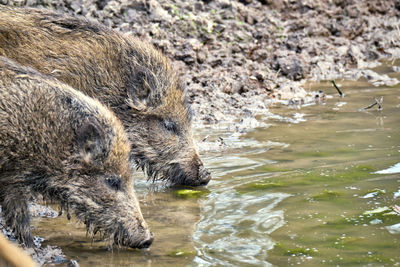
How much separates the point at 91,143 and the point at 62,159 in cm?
23

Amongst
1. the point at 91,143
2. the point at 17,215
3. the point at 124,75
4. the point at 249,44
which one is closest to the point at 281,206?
the point at 91,143

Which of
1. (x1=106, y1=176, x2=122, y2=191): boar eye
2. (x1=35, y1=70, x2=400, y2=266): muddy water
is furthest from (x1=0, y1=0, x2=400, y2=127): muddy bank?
(x1=106, y1=176, x2=122, y2=191): boar eye

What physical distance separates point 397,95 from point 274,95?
1696mm

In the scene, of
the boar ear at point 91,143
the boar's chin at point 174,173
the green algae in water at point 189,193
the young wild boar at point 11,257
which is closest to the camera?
the young wild boar at point 11,257

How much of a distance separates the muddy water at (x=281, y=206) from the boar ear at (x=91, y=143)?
24.1 inches

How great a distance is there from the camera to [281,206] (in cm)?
538

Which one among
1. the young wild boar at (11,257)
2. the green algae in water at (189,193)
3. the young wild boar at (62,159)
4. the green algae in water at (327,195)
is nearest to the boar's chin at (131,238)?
the young wild boar at (62,159)

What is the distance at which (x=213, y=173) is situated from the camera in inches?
263

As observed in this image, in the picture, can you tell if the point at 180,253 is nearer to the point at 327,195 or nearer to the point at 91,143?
the point at 91,143

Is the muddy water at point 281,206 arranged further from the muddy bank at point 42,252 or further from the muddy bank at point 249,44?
the muddy bank at point 249,44

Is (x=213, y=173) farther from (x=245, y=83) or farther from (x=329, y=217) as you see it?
(x=245, y=83)

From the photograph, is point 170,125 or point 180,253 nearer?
point 180,253

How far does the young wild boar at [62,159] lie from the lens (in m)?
4.73

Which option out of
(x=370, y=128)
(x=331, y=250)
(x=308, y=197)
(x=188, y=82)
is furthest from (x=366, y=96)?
(x=331, y=250)
